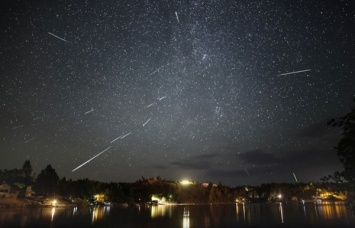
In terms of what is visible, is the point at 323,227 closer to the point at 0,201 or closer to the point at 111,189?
the point at 0,201

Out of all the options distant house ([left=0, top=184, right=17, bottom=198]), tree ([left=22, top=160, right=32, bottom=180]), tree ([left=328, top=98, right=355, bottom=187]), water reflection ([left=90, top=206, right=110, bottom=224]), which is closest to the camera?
tree ([left=328, top=98, right=355, bottom=187])

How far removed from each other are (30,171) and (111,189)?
4690 centimetres

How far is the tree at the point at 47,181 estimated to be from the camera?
116m

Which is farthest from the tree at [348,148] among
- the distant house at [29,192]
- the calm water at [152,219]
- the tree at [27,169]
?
the tree at [27,169]

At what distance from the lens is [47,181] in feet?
385

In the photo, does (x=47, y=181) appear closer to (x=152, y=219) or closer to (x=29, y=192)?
(x=29, y=192)

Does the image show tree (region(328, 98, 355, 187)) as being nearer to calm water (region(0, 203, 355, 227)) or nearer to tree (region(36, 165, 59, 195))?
calm water (region(0, 203, 355, 227))

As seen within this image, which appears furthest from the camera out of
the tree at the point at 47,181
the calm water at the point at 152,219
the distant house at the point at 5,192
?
the tree at the point at 47,181

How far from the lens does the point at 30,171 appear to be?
133625 mm

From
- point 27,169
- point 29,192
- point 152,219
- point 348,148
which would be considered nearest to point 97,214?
point 152,219

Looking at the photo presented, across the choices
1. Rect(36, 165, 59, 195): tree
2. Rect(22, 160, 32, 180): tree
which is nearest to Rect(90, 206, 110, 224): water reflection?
Rect(36, 165, 59, 195): tree

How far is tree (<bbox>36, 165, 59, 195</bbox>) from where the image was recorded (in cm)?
11581

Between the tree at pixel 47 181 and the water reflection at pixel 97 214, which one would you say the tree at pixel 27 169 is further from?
the water reflection at pixel 97 214

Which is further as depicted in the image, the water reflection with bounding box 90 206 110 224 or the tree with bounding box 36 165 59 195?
the tree with bounding box 36 165 59 195
